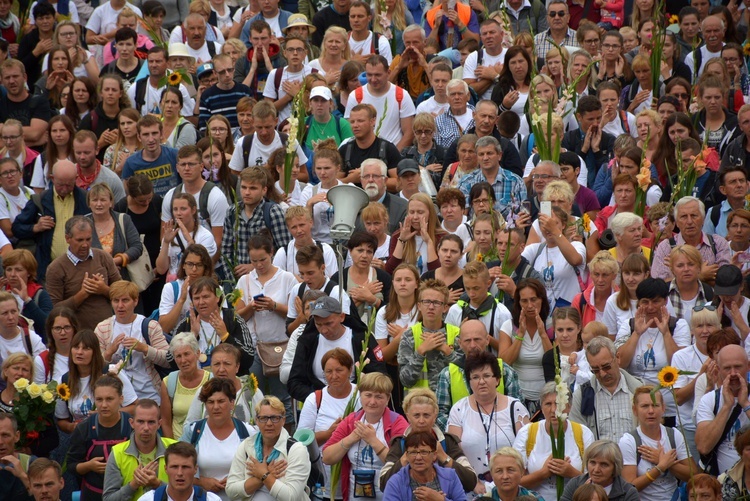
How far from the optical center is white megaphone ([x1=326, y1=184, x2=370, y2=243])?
1192cm

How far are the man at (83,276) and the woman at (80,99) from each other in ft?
9.73

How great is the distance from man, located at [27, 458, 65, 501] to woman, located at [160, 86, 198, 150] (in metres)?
4.82

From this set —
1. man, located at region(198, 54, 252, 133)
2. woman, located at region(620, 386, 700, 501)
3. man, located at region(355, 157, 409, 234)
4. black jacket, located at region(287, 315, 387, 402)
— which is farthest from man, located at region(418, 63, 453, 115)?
woman, located at region(620, 386, 700, 501)

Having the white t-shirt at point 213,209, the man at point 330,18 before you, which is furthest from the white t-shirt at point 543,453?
the man at point 330,18

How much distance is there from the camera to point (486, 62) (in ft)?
50.7

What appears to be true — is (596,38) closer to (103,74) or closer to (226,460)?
(103,74)

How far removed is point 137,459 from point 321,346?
1713mm

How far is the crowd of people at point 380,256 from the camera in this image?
33.0ft

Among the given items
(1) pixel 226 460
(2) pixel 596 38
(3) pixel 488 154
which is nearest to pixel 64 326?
(1) pixel 226 460

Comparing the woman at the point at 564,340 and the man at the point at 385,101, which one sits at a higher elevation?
the man at the point at 385,101

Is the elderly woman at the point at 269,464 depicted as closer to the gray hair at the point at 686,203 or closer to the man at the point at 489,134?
the gray hair at the point at 686,203

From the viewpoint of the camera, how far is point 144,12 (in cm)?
1694

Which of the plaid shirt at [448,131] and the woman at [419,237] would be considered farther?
the plaid shirt at [448,131]

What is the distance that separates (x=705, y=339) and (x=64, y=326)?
491 cm
